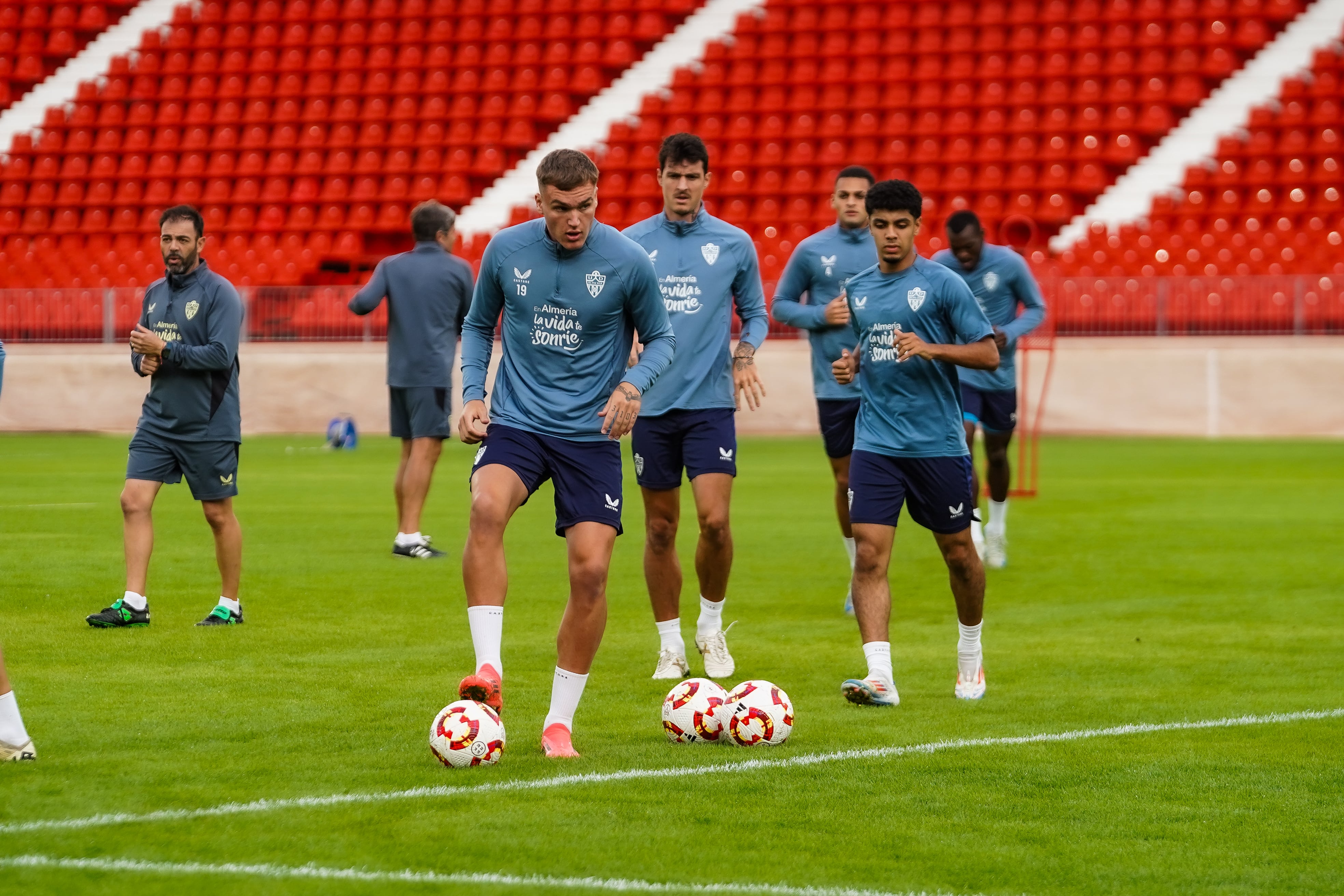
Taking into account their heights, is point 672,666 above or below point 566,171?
below

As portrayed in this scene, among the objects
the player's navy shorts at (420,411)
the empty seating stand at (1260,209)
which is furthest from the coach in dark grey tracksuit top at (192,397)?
the empty seating stand at (1260,209)

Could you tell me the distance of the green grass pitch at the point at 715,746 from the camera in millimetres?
4613

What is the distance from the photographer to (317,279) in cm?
2936

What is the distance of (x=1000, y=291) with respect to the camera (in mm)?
11484

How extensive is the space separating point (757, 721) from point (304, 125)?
95.0 feet

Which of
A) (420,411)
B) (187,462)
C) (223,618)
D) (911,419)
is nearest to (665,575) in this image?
(911,419)

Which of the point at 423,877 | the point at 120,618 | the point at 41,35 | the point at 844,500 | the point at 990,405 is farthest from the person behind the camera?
the point at 41,35

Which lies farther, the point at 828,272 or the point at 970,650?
the point at 828,272

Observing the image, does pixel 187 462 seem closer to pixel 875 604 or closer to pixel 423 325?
pixel 423 325

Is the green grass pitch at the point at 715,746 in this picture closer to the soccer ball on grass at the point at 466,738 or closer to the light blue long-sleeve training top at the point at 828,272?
the soccer ball on grass at the point at 466,738

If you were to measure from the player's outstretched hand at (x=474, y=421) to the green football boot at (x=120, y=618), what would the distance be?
3401mm

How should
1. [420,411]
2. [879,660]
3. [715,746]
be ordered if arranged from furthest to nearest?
[420,411]
[879,660]
[715,746]

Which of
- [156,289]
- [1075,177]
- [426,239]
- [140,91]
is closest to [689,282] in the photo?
[156,289]

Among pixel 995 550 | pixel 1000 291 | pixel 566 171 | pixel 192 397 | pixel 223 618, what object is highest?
pixel 566 171
